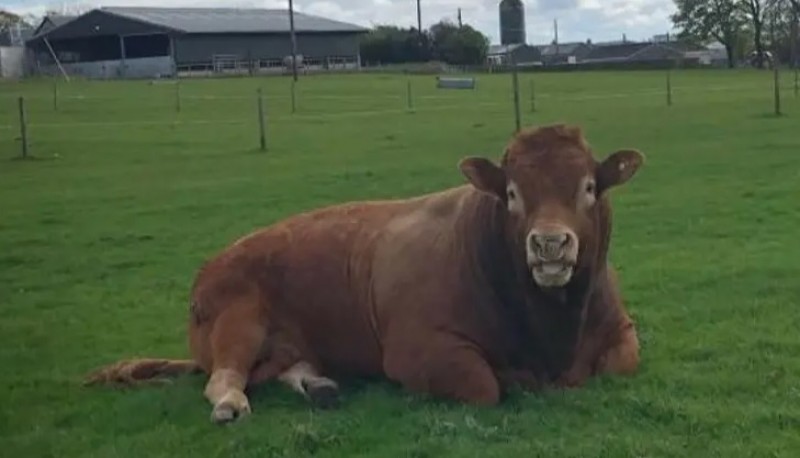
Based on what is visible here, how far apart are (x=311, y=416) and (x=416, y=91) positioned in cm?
4971

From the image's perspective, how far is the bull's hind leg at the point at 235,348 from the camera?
7742 millimetres

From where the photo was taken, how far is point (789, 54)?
9281 centimetres

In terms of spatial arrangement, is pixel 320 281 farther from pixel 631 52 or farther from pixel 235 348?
pixel 631 52

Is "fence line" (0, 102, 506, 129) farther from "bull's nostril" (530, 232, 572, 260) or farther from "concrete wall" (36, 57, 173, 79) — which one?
"concrete wall" (36, 57, 173, 79)

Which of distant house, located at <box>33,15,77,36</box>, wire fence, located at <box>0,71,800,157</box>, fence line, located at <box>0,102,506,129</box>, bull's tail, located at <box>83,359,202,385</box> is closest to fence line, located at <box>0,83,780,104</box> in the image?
wire fence, located at <box>0,71,800,157</box>

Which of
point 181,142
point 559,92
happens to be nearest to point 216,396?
point 181,142

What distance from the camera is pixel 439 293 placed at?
25.0 feet

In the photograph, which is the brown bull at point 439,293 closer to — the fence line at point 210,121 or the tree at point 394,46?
the fence line at point 210,121

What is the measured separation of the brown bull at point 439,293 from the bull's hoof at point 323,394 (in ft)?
0.03

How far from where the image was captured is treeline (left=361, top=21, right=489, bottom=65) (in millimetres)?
97625

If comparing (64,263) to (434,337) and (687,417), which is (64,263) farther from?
(687,417)

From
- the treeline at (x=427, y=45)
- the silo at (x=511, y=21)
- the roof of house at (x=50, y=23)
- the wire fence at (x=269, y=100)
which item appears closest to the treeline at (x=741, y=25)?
the treeline at (x=427, y=45)

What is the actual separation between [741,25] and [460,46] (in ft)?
72.9

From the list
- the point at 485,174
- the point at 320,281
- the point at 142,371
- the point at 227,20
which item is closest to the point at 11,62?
the point at 227,20
